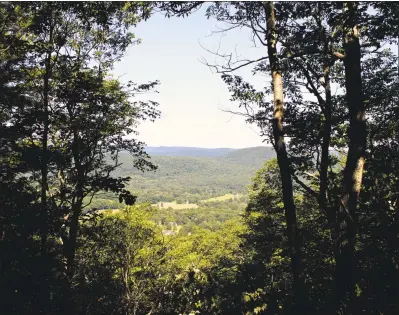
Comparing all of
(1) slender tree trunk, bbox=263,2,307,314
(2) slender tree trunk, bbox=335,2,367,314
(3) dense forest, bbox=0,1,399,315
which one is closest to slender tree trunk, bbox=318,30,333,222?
(3) dense forest, bbox=0,1,399,315

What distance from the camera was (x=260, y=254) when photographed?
1711 centimetres

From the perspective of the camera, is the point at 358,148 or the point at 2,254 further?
the point at 358,148

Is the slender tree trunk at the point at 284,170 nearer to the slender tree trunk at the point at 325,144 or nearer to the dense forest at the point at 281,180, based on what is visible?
the dense forest at the point at 281,180

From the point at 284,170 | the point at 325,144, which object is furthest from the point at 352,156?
the point at 325,144

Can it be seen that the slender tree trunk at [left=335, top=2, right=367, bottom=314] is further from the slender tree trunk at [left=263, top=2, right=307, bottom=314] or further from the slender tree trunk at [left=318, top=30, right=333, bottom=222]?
the slender tree trunk at [left=318, top=30, right=333, bottom=222]

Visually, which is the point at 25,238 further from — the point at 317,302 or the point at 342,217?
the point at 342,217

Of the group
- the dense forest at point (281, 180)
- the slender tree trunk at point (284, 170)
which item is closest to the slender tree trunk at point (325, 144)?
the dense forest at point (281, 180)

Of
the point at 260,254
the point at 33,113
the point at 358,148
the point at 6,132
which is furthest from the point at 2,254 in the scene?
the point at 260,254

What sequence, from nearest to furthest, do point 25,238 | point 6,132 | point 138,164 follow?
1. point 25,238
2. point 6,132
3. point 138,164

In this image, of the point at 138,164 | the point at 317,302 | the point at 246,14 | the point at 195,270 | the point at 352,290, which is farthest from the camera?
the point at 138,164

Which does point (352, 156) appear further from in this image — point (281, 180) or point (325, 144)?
point (325, 144)

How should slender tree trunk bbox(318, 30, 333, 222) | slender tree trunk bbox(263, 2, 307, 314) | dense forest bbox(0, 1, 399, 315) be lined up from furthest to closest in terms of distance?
slender tree trunk bbox(318, 30, 333, 222), slender tree trunk bbox(263, 2, 307, 314), dense forest bbox(0, 1, 399, 315)

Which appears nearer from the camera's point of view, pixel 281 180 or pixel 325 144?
pixel 281 180

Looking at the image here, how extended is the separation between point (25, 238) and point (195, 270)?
223 centimetres
